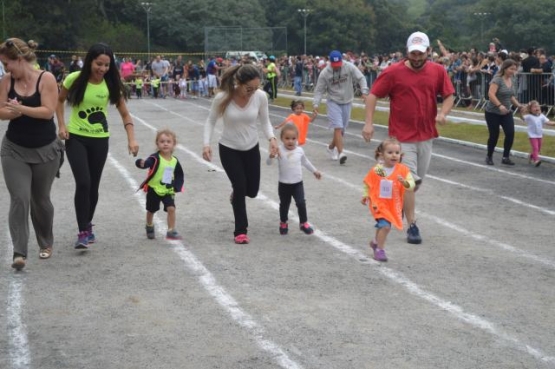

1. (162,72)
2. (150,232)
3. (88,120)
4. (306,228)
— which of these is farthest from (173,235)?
(162,72)

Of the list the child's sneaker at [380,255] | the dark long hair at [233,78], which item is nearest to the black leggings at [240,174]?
the dark long hair at [233,78]

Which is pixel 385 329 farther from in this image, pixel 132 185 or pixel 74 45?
pixel 74 45

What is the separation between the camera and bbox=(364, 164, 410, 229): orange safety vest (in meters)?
9.66

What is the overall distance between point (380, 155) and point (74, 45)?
7844 cm

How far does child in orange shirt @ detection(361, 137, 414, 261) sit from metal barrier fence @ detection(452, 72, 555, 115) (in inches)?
655

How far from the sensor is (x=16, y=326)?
7.26 meters

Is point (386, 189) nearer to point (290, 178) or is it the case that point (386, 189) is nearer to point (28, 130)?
point (290, 178)

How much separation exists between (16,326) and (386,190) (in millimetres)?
3899

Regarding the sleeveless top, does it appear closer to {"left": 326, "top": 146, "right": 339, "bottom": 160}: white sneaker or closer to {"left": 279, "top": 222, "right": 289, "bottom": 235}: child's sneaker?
{"left": 279, "top": 222, "right": 289, "bottom": 235}: child's sneaker

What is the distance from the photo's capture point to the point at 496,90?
17.6 metres

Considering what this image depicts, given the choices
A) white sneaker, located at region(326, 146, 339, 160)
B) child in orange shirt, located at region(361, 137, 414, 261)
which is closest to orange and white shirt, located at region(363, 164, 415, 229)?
child in orange shirt, located at region(361, 137, 414, 261)

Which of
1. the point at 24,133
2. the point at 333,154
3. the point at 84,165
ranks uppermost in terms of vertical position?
the point at 24,133

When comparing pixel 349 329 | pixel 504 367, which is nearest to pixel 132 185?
pixel 349 329

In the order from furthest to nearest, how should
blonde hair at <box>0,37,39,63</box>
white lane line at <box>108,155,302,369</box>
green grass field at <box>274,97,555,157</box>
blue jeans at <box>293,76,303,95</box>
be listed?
1. blue jeans at <box>293,76,303,95</box>
2. green grass field at <box>274,97,555,157</box>
3. blonde hair at <box>0,37,39,63</box>
4. white lane line at <box>108,155,302,369</box>
